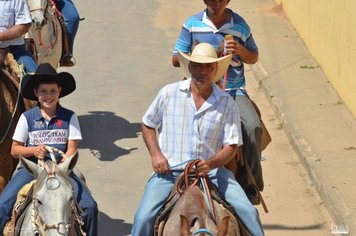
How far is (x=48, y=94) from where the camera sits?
401 inches

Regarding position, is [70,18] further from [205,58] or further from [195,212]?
[195,212]

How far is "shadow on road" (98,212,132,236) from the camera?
1288 centimetres

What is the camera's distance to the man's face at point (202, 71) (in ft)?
31.9

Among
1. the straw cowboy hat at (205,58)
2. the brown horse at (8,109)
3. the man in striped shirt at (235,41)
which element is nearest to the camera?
the straw cowboy hat at (205,58)

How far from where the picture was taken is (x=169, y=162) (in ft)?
32.6

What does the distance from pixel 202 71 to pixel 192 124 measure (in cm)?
47

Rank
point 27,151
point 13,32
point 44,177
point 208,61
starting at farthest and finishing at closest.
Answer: point 13,32
point 27,151
point 208,61
point 44,177

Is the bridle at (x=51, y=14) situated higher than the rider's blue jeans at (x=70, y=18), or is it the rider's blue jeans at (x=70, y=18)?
the bridle at (x=51, y=14)

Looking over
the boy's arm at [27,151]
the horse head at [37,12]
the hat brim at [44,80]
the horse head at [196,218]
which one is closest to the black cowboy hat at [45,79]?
the hat brim at [44,80]

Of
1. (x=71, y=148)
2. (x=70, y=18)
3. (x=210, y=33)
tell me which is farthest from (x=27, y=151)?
(x=70, y=18)

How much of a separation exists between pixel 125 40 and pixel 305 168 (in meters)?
7.24

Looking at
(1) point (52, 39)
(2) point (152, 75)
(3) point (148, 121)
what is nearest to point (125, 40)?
(2) point (152, 75)

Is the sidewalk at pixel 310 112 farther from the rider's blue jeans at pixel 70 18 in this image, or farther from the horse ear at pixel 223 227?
the horse ear at pixel 223 227

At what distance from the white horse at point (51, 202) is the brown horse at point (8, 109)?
2.61m
